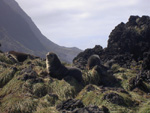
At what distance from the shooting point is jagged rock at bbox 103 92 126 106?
27.2 feet

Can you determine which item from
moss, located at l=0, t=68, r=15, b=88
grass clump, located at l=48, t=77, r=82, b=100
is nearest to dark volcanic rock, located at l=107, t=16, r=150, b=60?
grass clump, located at l=48, t=77, r=82, b=100

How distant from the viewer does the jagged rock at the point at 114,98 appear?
27.2 feet

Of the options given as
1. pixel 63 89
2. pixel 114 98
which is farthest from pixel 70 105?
pixel 63 89

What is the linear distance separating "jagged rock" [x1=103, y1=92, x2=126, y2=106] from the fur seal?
194 inches

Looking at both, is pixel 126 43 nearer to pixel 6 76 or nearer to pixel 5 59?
pixel 5 59

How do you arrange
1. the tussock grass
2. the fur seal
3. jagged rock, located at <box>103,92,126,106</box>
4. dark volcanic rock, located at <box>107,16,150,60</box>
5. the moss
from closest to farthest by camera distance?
1. the tussock grass
2. jagged rock, located at <box>103,92,126,106</box>
3. the moss
4. the fur seal
5. dark volcanic rock, located at <box>107,16,150,60</box>

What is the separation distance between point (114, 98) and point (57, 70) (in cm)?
565

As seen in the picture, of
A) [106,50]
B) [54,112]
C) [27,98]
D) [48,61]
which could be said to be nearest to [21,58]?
[48,61]

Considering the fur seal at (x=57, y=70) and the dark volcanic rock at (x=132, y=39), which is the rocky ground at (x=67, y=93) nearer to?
the fur seal at (x=57, y=70)

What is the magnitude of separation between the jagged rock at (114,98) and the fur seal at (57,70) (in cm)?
493

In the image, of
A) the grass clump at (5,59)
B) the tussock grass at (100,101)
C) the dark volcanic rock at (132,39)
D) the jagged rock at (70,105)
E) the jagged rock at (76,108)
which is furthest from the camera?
the dark volcanic rock at (132,39)

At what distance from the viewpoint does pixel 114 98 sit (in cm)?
846

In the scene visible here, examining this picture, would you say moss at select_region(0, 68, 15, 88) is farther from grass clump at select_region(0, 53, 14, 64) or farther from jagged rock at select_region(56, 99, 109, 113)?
jagged rock at select_region(56, 99, 109, 113)

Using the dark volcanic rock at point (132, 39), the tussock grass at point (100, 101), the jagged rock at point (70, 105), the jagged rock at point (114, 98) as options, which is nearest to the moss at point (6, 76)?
the tussock grass at point (100, 101)
